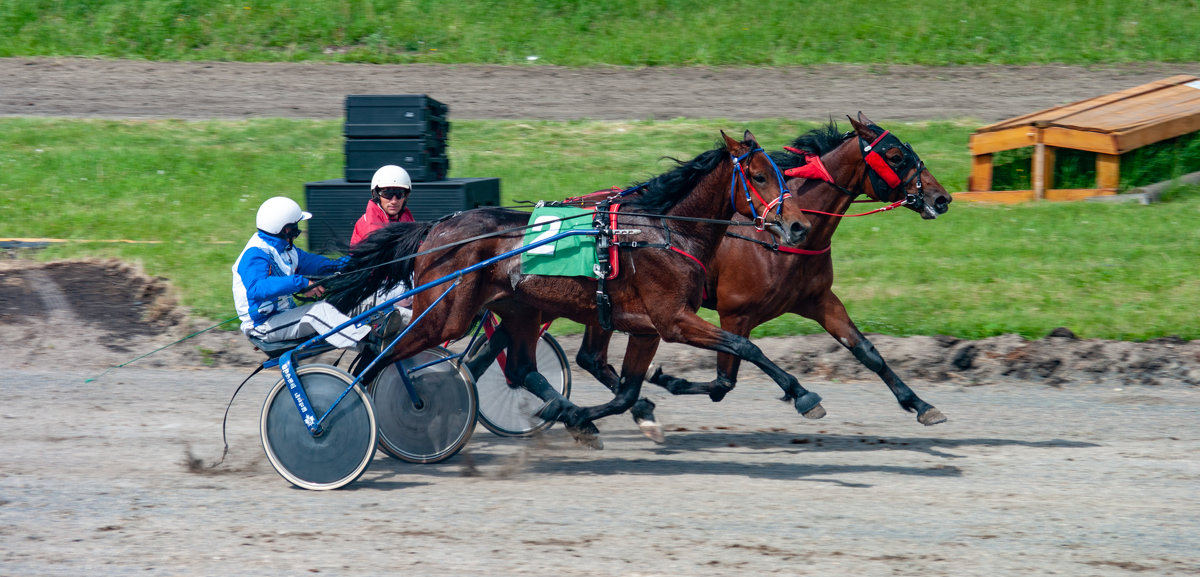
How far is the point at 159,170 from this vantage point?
13773mm

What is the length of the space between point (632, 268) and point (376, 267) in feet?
4.80

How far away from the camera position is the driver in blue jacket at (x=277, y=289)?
20.8 ft

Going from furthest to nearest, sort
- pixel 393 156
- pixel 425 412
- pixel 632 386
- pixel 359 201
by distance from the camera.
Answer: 1. pixel 393 156
2. pixel 359 201
3. pixel 425 412
4. pixel 632 386

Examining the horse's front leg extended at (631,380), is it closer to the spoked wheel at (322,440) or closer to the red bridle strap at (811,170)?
the spoked wheel at (322,440)

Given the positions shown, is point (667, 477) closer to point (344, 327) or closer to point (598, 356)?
point (598, 356)

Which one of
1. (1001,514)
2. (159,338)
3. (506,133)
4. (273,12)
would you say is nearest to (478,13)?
(273,12)

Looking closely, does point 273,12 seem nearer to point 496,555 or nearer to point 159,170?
point 159,170

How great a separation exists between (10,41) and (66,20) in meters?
0.94

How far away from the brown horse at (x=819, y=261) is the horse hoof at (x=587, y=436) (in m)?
0.29

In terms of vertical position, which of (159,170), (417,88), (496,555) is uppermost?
(417,88)

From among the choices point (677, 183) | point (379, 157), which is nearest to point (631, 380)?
point (677, 183)

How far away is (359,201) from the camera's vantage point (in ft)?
33.1

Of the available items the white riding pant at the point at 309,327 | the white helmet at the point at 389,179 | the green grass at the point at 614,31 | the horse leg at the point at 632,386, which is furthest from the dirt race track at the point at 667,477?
the green grass at the point at 614,31

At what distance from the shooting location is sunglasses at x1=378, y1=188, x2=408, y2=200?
738 centimetres
